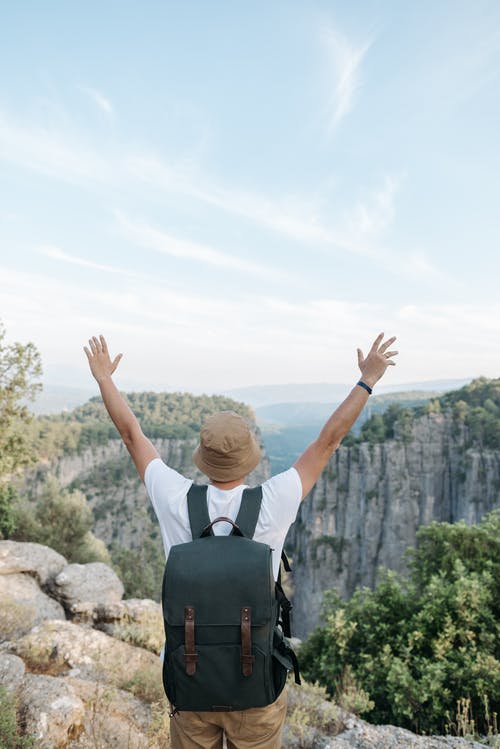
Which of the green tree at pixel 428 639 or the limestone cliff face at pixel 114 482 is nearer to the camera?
the green tree at pixel 428 639

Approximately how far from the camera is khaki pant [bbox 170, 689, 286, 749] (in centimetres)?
263

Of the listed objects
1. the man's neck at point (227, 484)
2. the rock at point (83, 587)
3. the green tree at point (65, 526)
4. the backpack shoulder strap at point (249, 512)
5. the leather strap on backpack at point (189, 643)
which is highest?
the man's neck at point (227, 484)

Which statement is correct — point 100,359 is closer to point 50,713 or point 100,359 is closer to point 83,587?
point 50,713

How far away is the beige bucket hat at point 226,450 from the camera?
2.60m

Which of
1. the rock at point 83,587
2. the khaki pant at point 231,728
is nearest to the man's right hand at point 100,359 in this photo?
the khaki pant at point 231,728

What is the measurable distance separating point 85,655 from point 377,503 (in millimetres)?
52846

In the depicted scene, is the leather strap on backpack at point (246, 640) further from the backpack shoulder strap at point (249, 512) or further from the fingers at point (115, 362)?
the fingers at point (115, 362)

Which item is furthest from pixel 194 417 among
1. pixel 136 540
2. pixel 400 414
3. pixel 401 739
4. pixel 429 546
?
pixel 401 739

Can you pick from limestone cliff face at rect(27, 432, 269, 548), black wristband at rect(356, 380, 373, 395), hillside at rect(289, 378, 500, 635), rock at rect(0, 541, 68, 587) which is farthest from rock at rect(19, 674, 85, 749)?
limestone cliff face at rect(27, 432, 269, 548)

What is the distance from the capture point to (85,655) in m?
7.04

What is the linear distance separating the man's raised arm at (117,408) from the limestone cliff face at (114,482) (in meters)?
60.3

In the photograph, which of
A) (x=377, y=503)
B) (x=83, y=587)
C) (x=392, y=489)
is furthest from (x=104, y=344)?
(x=377, y=503)

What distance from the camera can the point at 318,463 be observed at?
2688mm

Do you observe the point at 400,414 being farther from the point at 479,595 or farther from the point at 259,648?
the point at 259,648
